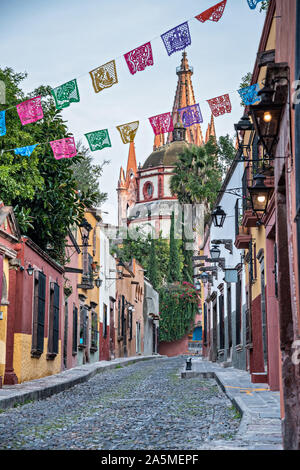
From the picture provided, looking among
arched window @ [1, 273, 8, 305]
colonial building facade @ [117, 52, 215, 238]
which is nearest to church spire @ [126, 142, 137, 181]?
colonial building facade @ [117, 52, 215, 238]

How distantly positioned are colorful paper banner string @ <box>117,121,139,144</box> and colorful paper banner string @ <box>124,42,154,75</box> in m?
1.50

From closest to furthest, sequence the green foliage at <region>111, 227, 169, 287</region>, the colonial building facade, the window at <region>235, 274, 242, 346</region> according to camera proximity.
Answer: the window at <region>235, 274, 242, 346</region>, the green foliage at <region>111, 227, 169, 287</region>, the colonial building facade

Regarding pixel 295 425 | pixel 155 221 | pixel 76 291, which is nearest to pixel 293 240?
pixel 295 425

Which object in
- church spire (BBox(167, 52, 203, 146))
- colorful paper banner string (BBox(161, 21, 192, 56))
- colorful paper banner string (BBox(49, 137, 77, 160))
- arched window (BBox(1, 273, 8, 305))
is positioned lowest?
arched window (BBox(1, 273, 8, 305))

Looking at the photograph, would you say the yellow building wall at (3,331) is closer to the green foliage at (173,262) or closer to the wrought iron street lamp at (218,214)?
the wrought iron street lamp at (218,214)

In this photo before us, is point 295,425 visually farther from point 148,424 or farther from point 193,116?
point 193,116

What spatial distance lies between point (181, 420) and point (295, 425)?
119 inches

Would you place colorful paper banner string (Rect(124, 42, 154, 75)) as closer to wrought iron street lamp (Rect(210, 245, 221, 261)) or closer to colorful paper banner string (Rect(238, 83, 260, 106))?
colorful paper banner string (Rect(238, 83, 260, 106))

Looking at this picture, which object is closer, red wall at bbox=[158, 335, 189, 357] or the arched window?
the arched window

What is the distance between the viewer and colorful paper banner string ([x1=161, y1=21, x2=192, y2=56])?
30.8ft

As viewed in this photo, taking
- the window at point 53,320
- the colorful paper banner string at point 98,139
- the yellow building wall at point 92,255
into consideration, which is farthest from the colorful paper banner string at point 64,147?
the yellow building wall at point 92,255

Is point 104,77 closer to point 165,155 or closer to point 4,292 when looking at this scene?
point 4,292

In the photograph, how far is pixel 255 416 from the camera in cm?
787

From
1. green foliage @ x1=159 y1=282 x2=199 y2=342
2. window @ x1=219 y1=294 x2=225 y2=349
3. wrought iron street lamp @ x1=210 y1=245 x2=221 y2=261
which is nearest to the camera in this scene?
wrought iron street lamp @ x1=210 y1=245 x2=221 y2=261
